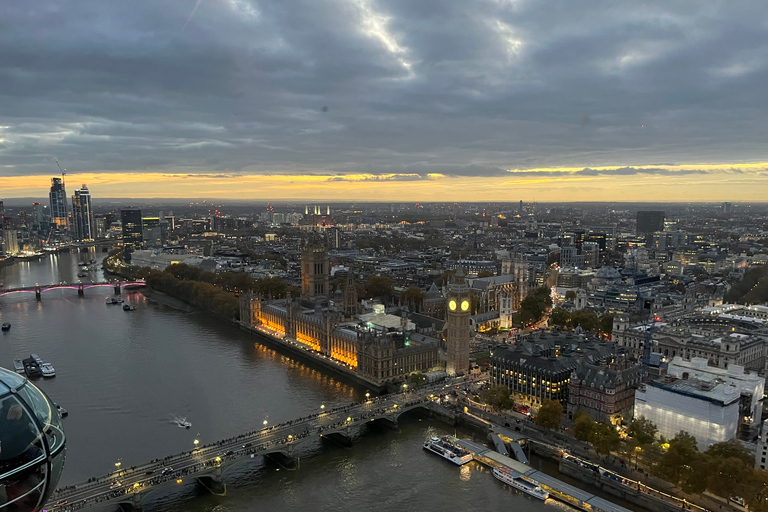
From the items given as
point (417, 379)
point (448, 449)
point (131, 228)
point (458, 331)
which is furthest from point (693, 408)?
point (131, 228)

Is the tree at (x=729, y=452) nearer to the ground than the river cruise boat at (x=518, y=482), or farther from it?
farther from it

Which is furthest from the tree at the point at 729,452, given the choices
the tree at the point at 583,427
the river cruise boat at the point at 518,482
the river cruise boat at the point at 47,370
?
the river cruise boat at the point at 47,370

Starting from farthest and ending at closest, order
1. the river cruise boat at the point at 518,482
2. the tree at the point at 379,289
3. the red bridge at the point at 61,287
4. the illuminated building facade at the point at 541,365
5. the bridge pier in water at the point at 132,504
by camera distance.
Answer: the red bridge at the point at 61,287 → the tree at the point at 379,289 → the illuminated building facade at the point at 541,365 → the river cruise boat at the point at 518,482 → the bridge pier in water at the point at 132,504

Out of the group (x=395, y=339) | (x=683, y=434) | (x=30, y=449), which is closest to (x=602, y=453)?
(x=683, y=434)

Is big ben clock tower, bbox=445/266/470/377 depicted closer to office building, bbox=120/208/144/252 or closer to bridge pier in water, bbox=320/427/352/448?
bridge pier in water, bbox=320/427/352/448

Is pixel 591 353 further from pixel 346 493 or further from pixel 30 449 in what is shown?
pixel 30 449

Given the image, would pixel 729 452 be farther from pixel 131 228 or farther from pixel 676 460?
pixel 131 228

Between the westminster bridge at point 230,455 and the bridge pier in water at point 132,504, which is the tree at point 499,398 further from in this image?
the bridge pier in water at point 132,504
